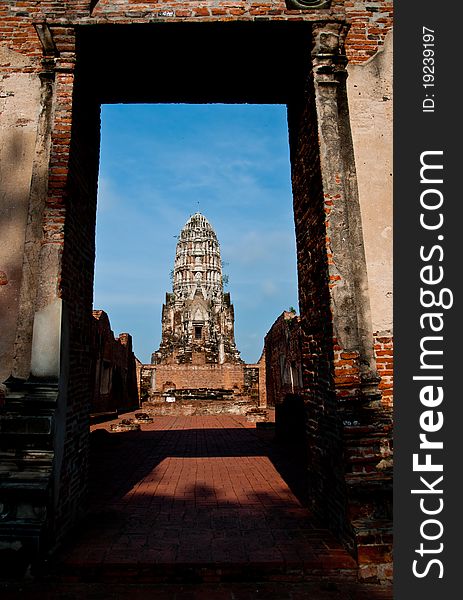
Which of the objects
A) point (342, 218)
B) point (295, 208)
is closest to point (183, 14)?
point (295, 208)

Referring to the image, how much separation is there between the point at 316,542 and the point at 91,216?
4.32m

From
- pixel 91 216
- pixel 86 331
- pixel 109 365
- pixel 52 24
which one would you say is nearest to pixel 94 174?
pixel 91 216

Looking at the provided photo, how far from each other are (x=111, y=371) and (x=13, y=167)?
52.9 feet

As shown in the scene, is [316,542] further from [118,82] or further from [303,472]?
[118,82]

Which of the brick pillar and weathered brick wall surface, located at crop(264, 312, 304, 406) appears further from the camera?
weathered brick wall surface, located at crop(264, 312, 304, 406)

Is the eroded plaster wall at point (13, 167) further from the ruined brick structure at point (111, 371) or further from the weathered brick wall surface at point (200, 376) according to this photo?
the weathered brick wall surface at point (200, 376)

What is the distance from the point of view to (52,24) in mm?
4648

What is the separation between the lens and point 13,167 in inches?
189

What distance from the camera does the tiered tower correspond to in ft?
133

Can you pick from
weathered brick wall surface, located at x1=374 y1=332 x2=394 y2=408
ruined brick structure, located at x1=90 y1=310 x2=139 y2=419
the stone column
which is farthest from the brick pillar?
ruined brick structure, located at x1=90 y1=310 x2=139 y2=419

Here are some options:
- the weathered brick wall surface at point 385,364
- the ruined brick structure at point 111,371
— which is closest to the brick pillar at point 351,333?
the weathered brick wall surface at point 385,364

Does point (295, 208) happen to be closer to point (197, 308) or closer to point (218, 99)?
point (218, 99)

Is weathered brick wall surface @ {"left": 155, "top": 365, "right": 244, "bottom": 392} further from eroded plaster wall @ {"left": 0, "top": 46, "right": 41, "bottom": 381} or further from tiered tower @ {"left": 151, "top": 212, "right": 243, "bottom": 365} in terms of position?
eroded plaster wall @ {"left": 0, "top": 46, "right": 41, "bottom": 381}

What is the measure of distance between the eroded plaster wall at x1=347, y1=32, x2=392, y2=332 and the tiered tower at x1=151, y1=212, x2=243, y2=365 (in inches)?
1177
